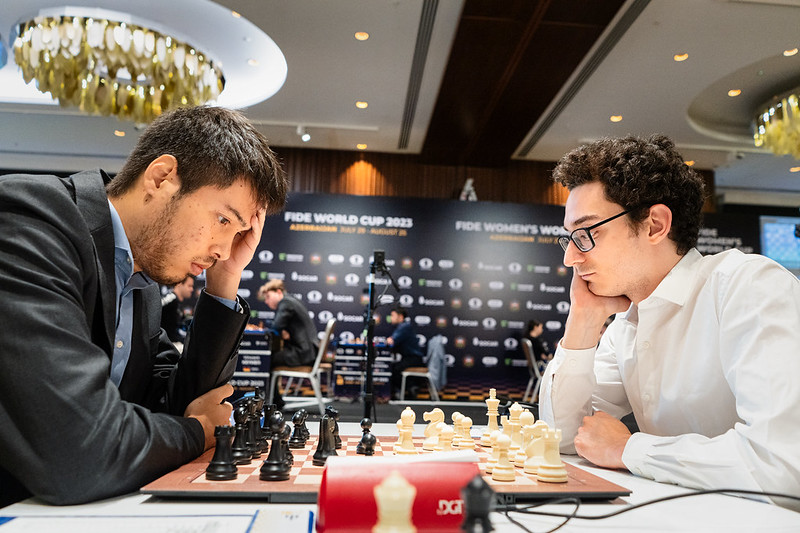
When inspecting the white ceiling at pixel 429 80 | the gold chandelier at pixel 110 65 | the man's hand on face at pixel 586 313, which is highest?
the white ceiling at pixel 429 80

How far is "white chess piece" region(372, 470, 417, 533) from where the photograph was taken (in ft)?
1.77

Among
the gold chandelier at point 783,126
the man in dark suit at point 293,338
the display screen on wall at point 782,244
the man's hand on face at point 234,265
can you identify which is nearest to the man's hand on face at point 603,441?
the man's hand on face at point 234,265

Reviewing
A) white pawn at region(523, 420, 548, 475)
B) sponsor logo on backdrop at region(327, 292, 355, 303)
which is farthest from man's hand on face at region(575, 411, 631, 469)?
sponsor logo on backdrop at region(327, 292, 355, 303)

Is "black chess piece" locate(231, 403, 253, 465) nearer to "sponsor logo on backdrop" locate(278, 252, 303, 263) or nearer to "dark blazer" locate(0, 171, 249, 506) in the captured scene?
"dark blazer" locate(0, 171, 249, 506)

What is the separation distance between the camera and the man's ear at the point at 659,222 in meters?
1.53

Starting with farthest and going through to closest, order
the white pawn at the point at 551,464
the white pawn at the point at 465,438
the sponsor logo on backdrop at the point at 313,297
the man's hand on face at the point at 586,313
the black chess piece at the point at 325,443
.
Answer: the sponsor logo on backdrop at the point at 313,297 < the man's hand on face at the point at 586,313 < the white pawn at the point at 465,438 < the black chess piece at the point at 325,443 < the white pawn at the point at 551,464

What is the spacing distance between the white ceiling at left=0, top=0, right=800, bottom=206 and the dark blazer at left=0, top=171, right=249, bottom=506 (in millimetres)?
4302

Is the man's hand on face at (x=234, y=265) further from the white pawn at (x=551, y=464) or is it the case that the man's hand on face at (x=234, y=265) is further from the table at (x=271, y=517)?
the white pawn at (x=551, y=464)

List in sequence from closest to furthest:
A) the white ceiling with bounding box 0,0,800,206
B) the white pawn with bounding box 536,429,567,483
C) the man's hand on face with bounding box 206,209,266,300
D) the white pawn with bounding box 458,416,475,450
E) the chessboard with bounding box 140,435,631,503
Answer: the chessboard with bounding box 140,435,631,503 → the white pawn with bounding box 536,429,567,483 → the white pawn with bounding box 458,416,475,450 → the man's hand on face with bounding box 206,209,266,300 → the white ceiling with bounding box 0,0,800,206

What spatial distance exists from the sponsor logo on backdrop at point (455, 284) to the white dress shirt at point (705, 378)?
651cm

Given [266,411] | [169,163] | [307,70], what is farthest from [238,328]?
[307,70]

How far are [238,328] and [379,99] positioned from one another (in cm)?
578

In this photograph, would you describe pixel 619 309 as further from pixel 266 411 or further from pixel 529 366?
pixel 529 366

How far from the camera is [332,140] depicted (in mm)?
8320
